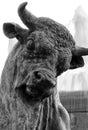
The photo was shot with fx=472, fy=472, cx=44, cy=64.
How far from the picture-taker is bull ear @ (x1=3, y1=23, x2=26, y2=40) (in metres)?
3.43

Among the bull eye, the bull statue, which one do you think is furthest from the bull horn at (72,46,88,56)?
the bull eye

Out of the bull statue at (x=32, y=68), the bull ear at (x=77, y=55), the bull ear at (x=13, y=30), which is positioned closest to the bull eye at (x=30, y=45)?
the bull statue at (x=32, y=68)

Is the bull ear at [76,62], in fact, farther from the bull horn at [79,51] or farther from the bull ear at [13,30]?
the bull ear at [13,30]

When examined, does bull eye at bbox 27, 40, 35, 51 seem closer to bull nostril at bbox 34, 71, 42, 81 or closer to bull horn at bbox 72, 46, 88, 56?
bull nostril at bbox 34, 71, 42, 81

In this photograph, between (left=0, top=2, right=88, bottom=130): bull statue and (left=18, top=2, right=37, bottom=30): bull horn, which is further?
(left=18, top=2, right=37, bottom=30): bull horn

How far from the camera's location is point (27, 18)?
Result: 3385 mm

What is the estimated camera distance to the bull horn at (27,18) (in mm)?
3363

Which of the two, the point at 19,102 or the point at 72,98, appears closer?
the point at 19,102

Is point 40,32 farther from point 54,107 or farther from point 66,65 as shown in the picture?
point 54,107

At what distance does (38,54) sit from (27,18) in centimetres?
31

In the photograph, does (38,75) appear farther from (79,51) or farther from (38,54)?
(79,51)

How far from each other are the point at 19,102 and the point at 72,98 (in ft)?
15.2

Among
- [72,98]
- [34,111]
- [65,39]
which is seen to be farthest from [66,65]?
[72,98]

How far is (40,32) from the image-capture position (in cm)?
332
